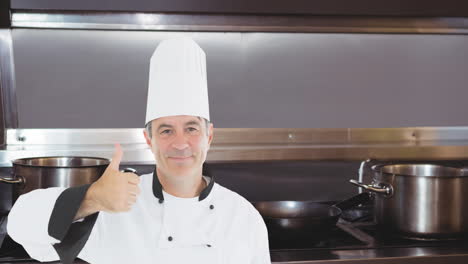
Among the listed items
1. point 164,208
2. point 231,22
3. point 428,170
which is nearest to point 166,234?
point 164,208

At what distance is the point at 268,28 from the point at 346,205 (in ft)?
2.75

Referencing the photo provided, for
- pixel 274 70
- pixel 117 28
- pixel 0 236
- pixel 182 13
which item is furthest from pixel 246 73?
pixel 0 236

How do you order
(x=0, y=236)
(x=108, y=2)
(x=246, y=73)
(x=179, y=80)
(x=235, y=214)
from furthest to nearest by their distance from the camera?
(x=246, y=73)
(x=108, y=2)
(x=0, y=236)
(x=235, y=214)
(x=179, y=80)

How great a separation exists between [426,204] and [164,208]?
0.95m

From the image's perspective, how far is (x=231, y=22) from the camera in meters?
2.24

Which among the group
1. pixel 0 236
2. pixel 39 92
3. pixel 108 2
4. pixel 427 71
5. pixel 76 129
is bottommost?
pixel 0 236

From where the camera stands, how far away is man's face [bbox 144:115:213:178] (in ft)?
3.19

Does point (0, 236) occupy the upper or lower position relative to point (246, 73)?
lower

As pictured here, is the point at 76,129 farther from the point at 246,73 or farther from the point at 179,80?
the point at 179,80

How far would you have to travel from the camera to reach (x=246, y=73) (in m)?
2.33

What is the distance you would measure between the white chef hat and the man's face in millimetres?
16

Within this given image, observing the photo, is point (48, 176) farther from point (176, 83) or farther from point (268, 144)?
point (268, 144)

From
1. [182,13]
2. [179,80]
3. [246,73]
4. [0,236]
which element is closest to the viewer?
[179,80]

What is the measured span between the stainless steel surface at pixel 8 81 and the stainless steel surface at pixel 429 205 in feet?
4.84
